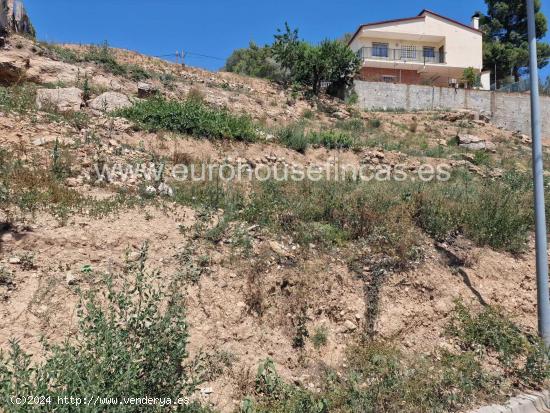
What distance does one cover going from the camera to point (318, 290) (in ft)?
14.0

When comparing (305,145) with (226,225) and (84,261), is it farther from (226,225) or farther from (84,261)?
(84,261)

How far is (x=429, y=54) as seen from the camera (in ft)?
86.3

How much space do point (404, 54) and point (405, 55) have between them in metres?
0.10

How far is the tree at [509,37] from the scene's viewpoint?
90.1 ft

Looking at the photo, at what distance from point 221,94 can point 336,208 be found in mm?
9357

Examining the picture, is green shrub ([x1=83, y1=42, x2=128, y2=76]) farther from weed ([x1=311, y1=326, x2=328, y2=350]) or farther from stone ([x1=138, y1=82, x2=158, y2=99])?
weed ([x1=311, y1=326, x2=328, y2=350])

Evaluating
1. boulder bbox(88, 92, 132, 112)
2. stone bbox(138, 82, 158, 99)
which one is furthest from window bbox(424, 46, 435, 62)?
boulder bbox(88, 92, 132, 112)

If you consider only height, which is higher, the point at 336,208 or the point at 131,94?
the point at 131,94

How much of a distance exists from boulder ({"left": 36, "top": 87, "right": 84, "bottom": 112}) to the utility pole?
26.2 ft

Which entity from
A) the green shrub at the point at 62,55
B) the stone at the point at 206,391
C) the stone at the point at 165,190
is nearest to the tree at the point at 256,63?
the green shrub at the point at 62,55

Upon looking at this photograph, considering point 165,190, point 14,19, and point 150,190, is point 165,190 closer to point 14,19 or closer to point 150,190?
point 150,190

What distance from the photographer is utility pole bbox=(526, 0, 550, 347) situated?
4.11m

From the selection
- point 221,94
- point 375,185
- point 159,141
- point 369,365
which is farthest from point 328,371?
point 221,94

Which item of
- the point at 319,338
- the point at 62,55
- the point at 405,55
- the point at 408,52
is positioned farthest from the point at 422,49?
the point at 319,338
